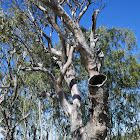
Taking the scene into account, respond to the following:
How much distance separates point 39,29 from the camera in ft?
28.8

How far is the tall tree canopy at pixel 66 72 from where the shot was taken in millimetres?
4020

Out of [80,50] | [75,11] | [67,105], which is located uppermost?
[75,11]

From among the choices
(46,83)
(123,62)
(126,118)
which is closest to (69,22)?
(46,83)

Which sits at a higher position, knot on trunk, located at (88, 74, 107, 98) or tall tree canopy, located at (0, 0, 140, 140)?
tall tree canopy, located at (0, 0, 140, 140)

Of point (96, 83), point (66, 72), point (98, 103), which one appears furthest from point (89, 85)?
point (66, 72)

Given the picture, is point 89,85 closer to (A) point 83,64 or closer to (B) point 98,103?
(B) point 98,103

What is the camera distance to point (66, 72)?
6.91 metres

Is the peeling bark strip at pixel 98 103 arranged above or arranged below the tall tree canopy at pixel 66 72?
below

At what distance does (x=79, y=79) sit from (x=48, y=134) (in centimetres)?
800

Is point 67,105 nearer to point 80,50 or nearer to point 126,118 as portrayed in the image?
point 80,50

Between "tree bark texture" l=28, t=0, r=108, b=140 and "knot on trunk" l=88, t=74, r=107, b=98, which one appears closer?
"knot on trunk" l=88, t=74, r=107, b=98

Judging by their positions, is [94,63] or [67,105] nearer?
[94,63]

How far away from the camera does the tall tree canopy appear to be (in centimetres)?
402

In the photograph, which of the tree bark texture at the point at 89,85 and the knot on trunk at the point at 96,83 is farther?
the tree bark texture at the point at 89,85
